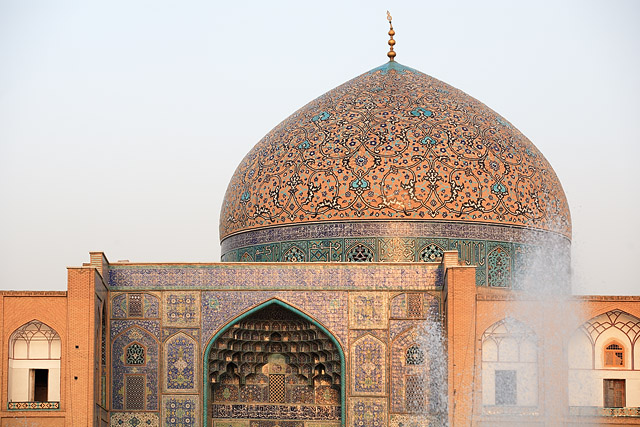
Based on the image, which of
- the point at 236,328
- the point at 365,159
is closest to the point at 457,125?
the point at 365,159

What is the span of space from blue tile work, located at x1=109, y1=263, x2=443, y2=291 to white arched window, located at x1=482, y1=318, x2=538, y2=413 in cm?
113

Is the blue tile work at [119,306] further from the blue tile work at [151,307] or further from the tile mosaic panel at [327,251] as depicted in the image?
the tile mosaic panel at [327,251]

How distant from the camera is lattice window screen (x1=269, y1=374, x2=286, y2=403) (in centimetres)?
1886

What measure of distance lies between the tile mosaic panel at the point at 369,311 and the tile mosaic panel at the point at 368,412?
907 mm

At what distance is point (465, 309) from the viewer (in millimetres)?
17469

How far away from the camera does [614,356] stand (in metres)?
17.6

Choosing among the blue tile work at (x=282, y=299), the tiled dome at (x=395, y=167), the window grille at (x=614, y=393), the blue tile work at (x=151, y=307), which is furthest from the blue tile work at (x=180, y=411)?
the window grille at (x=614, y=393)

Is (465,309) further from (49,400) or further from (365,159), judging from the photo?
(49,400)

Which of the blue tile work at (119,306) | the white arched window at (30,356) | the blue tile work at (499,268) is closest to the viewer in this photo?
the white arched window at (30,356)

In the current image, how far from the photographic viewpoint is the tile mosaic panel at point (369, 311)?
1817 centimetres

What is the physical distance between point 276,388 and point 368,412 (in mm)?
1492

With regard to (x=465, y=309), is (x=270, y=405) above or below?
below

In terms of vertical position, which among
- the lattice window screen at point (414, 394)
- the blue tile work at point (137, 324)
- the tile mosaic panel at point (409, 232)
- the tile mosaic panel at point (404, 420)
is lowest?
the tile mosaic panel at point (404, 420)

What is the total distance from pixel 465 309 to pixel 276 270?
96.8 inches
